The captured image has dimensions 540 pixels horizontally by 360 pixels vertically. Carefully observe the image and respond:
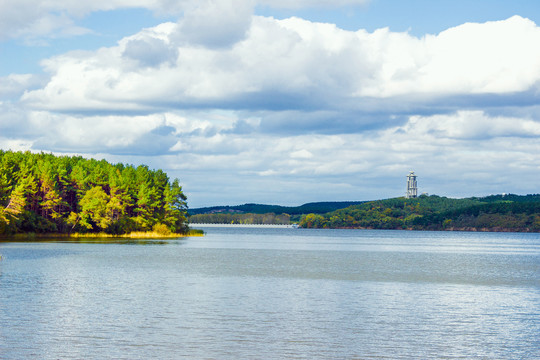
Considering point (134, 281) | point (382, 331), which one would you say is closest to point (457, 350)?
point (382, 331)

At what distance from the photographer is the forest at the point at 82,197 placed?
129 m

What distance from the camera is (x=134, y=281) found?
54.7 metres

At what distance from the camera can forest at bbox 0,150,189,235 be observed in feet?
424

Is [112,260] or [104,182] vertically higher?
[104,182]

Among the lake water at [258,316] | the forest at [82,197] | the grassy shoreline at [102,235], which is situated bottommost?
the lake water at [258,316]

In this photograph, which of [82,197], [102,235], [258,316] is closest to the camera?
[258,316]

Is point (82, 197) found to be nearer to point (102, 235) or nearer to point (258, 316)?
point (102, 235)

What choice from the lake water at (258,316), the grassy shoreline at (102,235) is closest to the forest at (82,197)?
the grassy shoreline at (102,235)

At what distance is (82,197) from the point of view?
15312cm

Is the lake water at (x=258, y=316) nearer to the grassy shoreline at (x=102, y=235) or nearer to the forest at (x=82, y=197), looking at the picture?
Answer: the forest at (x=82, y=197)

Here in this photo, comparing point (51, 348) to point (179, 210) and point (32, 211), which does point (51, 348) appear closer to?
point (32, 211)

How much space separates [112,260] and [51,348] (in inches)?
2146

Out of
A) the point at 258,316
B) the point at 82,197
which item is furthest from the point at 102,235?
the point at 258,316

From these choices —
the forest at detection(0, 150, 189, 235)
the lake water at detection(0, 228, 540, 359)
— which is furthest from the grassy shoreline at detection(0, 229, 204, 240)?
the lake water at detection(0, 228, 540, 359)
